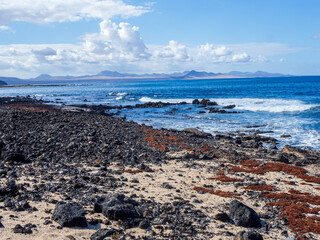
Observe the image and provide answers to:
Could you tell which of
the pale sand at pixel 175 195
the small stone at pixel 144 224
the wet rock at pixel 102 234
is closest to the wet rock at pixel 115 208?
the pale sand at pixel 175 195

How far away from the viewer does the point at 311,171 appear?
1352 cm

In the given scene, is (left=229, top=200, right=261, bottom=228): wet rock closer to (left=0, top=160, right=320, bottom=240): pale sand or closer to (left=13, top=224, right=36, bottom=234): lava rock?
(left=0, top=160, right=320, bottom=240): pale sand

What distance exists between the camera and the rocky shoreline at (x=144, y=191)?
6.62m

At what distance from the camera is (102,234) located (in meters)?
6.10

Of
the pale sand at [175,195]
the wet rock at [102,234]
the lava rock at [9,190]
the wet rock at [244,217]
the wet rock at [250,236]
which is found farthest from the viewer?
the lava rock at [9,190]

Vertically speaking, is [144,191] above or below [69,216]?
below

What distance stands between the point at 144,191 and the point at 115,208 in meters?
2.38

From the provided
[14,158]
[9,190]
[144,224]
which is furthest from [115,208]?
[14,158]

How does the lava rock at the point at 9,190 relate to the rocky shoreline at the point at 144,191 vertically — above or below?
above

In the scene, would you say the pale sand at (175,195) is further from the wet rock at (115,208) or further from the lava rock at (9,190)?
the lava rock at (9,190)

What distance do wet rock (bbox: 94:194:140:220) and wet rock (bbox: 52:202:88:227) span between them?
1.72 ft

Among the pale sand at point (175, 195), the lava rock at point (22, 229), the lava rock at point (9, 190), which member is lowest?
the pale sand at point (175, 195)

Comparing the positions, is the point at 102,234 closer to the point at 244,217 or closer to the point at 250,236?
the point at 250,236

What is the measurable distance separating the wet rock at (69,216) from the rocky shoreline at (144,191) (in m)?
0.02
